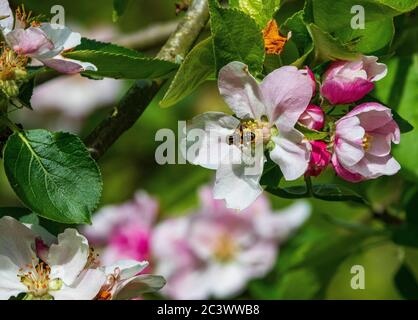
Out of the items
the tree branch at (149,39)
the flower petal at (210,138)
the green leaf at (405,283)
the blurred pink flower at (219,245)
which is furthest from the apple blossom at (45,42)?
the blurred pink flower at (219,245)

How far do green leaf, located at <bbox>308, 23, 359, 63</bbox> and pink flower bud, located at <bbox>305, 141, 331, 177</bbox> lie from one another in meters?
0.10

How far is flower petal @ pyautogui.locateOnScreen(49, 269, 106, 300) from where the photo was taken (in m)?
1.16

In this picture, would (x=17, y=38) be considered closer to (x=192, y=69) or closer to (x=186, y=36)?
(x=192, y=69)

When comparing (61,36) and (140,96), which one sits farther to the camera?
(140,96)

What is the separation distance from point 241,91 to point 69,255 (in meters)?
0.28

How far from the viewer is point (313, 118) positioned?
Answer: 1.14 m

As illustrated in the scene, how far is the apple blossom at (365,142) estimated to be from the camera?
1.13m

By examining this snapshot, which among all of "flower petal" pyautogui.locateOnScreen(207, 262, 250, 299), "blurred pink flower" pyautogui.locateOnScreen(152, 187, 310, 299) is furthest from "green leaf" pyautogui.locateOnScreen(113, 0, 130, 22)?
"flower petal" pyautogui.locateOnScreen(207, 262, 250, 299)

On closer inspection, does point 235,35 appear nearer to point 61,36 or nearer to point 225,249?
point 61,36

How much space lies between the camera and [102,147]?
51.7 inches

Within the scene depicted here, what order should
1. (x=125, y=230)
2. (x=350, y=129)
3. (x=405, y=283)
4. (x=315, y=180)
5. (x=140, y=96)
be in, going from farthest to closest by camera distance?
(x=125, y=230)
(x=315, y=180)
(x=405, y=283)
(x=140, y=96)
(x=350, y=129)

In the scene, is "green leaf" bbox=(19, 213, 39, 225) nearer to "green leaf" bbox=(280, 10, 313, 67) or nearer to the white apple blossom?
the white apple blossom

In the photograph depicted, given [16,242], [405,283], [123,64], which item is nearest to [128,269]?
[16,242]
